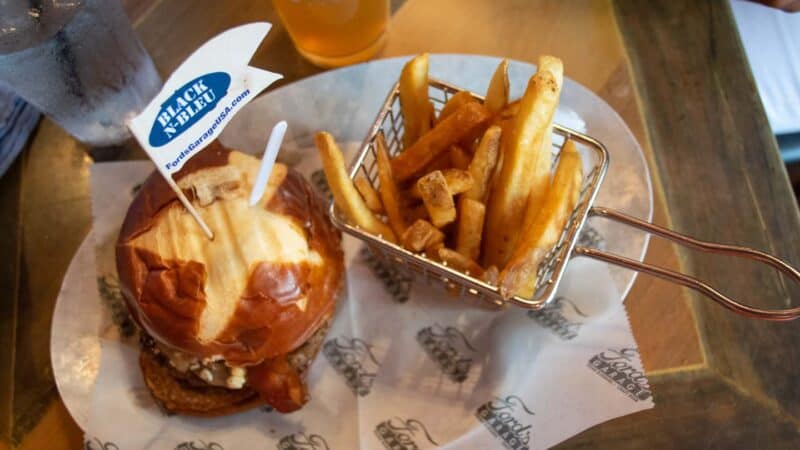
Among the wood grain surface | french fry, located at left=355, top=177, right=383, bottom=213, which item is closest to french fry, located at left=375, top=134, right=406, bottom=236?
french fry, located at left=355, top=177, right=383, bottom=213

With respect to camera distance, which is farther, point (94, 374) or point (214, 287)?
point (94, 374)

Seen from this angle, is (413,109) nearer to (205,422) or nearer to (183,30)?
(205,422)

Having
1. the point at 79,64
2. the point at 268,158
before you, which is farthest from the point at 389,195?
the point at 79,64

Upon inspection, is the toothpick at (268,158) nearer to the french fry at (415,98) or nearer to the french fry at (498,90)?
the french fry at (415,98)

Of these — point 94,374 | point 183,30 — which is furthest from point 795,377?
point 183,30

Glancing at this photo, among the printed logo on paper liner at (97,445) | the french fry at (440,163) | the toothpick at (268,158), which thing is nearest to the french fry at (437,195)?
the french fry at (440,163)
